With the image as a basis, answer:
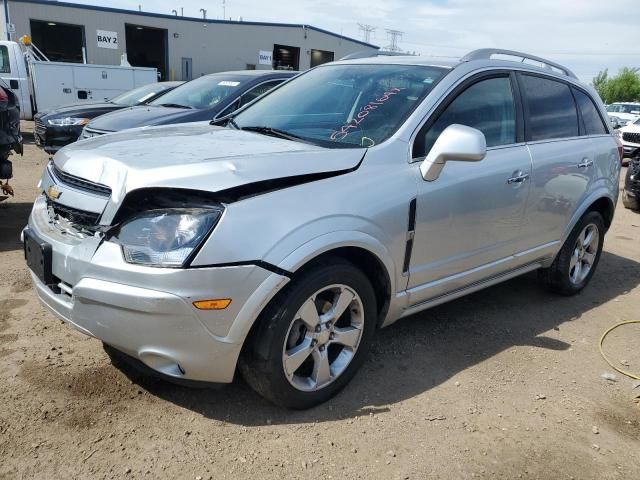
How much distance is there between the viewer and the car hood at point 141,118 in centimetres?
640

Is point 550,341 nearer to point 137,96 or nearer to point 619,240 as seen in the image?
point 619,240

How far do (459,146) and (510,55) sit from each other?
156cm

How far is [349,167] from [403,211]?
1.28ft

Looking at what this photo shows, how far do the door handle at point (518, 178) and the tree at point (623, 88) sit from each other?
64412 mm

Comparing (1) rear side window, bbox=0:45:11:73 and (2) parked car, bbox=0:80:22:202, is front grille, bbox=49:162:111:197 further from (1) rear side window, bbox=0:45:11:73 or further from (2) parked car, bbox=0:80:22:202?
(1) rear side window, bbox=0:45:11:73

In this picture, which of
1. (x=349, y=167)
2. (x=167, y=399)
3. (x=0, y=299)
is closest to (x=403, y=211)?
(x=349, y=167)

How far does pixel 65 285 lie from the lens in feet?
8.30

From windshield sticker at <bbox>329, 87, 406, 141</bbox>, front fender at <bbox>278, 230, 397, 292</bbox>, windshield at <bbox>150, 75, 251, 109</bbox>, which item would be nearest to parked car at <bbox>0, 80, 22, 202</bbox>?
windshield at <bbox>150, 75, 251, 109</bbox>

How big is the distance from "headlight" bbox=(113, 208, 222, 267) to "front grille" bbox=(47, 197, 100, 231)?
20 centimetres

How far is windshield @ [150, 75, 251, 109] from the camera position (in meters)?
7.02

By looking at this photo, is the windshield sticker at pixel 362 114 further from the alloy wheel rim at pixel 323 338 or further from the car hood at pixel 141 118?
the car hood at pixel 141 118

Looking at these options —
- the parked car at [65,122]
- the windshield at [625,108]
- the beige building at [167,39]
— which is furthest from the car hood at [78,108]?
the windshield at [625,108]

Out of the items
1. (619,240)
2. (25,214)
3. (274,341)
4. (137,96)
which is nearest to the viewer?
(274,341)

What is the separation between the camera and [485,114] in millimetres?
3514
